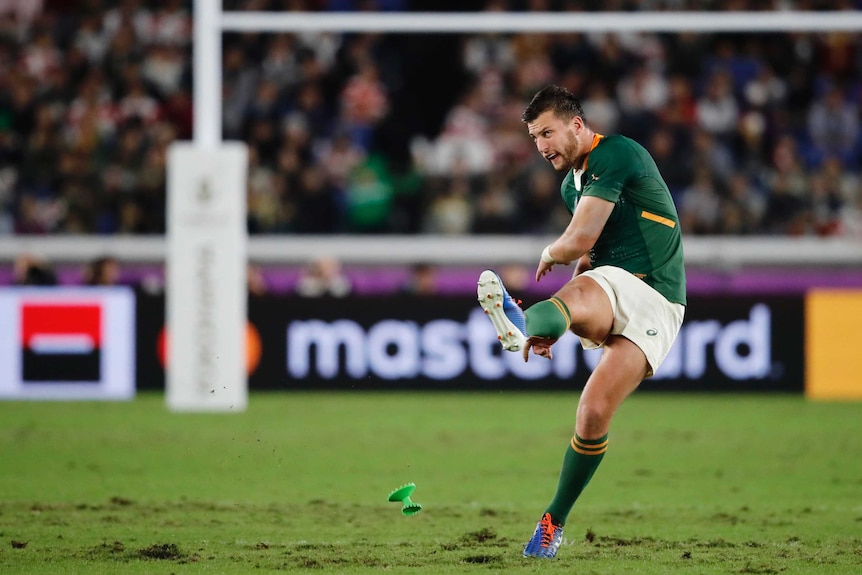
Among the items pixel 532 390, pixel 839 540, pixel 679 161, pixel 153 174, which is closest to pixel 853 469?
pixel 839 540

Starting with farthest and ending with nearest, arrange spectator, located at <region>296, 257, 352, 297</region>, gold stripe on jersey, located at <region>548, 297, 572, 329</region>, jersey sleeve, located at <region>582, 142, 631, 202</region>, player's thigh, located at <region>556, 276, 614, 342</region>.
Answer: spectator, located at <region>296, 257, 352, 297</region> → jersey sleeve, located at <region>582, 142, 631, 202</region> → player's thigh, located at <region>556, 276, 614, 342</region> → gold stripe on jersey, located at <region>548, 297, 572, 329</region>

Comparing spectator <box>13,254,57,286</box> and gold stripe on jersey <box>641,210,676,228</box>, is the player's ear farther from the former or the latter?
spectator <box>13,254,57,286</box>

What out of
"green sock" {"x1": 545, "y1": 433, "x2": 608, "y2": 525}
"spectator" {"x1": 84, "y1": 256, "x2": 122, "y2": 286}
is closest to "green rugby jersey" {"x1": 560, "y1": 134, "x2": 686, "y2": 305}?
"green sock" {"x1": 545, "y1": 433, "x2": 608, "y2": 525}

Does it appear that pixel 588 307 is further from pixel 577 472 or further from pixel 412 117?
pixel 412 117

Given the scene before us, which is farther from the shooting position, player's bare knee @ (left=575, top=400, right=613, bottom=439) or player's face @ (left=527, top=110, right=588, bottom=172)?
player's face @ (left=527, top=110, right=588, bottom=172)

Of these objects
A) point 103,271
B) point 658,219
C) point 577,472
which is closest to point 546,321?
point 577,472

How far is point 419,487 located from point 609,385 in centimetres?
300

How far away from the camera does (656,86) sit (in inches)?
707

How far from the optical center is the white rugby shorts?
603 cm

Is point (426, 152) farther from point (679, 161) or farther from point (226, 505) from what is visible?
point (226, 505)

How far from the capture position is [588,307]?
A: 232 inches

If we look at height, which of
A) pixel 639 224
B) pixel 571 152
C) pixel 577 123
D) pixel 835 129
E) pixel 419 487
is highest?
pixel 835 129

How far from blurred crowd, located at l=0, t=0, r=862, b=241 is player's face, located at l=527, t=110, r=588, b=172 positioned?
406 inches

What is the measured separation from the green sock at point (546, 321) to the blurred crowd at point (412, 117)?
35.7 feet
